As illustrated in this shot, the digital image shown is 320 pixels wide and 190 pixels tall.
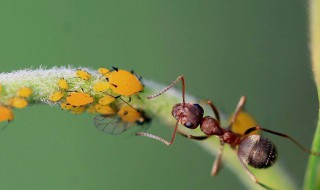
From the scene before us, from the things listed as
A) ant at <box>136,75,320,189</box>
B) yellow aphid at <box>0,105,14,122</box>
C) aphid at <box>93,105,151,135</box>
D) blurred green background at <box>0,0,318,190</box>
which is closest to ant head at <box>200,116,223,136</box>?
ant at <box>136,75,320,189</box>

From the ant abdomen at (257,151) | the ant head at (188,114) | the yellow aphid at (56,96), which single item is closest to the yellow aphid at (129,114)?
the ant head at (188,114)

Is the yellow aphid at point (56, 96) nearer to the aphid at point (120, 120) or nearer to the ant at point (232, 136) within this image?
the aphid at point (120, 120)

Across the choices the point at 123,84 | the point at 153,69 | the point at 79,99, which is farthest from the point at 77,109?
the point at 153,69

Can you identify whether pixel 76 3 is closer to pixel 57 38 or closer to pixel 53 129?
pixel 57 38

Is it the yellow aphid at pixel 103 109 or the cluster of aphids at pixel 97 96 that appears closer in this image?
the cluster of aphids at pixel 97 96

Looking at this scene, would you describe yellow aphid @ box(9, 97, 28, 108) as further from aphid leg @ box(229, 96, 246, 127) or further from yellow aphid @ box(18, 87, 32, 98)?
aphid leg @ box(229, 96, 246, 127)

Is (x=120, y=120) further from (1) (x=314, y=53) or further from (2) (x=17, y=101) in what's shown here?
(1) (x=314, y=53)

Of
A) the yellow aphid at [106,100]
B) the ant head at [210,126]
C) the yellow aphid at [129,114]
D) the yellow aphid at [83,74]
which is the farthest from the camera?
the ant head at [210,126]
